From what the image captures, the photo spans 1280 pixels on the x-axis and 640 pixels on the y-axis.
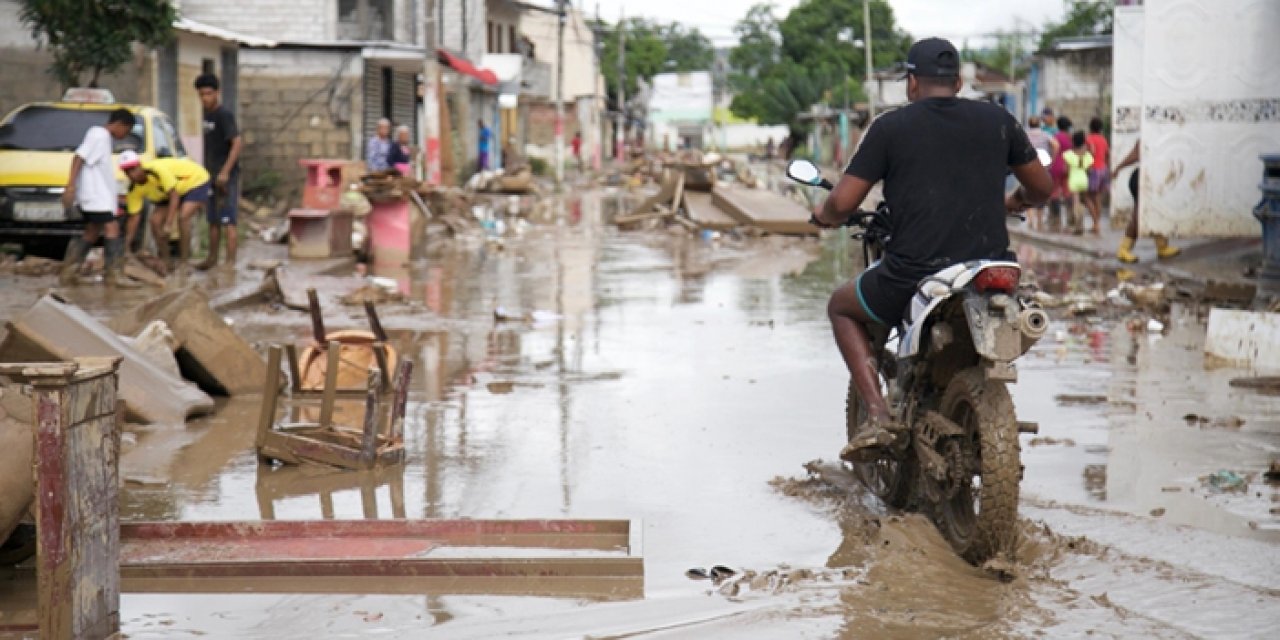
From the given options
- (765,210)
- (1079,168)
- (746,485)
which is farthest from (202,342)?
(765,210)

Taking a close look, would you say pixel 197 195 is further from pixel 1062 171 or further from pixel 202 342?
pixel 1062 171

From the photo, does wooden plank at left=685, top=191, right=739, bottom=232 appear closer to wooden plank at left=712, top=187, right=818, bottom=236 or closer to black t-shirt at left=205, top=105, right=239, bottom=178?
wooden plank at left=712, top=187, right=818, bottom=236

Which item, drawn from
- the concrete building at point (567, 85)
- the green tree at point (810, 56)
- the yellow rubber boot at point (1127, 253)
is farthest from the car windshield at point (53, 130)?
the green tree at point (810, 56)

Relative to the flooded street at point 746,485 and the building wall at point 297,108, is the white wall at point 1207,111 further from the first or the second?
the building wall at point 297,108

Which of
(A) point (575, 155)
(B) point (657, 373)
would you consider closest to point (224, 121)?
(B) point (657, 373)

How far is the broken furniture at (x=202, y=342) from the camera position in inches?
372

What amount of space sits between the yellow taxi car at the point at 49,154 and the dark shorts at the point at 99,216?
2.28ft

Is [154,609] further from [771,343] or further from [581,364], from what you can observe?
[771,343]

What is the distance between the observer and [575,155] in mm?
75125

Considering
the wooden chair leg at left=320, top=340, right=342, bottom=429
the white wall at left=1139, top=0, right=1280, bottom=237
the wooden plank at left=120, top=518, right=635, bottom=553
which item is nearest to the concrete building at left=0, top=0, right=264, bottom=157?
the white wall at left=1139, top=0, right=1280, bottom=237

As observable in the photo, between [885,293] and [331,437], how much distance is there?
9.36 feet

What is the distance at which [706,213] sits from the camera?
1138 inches

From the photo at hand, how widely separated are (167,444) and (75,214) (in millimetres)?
9131

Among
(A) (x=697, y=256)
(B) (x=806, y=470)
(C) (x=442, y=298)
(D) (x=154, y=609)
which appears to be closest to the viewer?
(D) (x=154, y=609)
